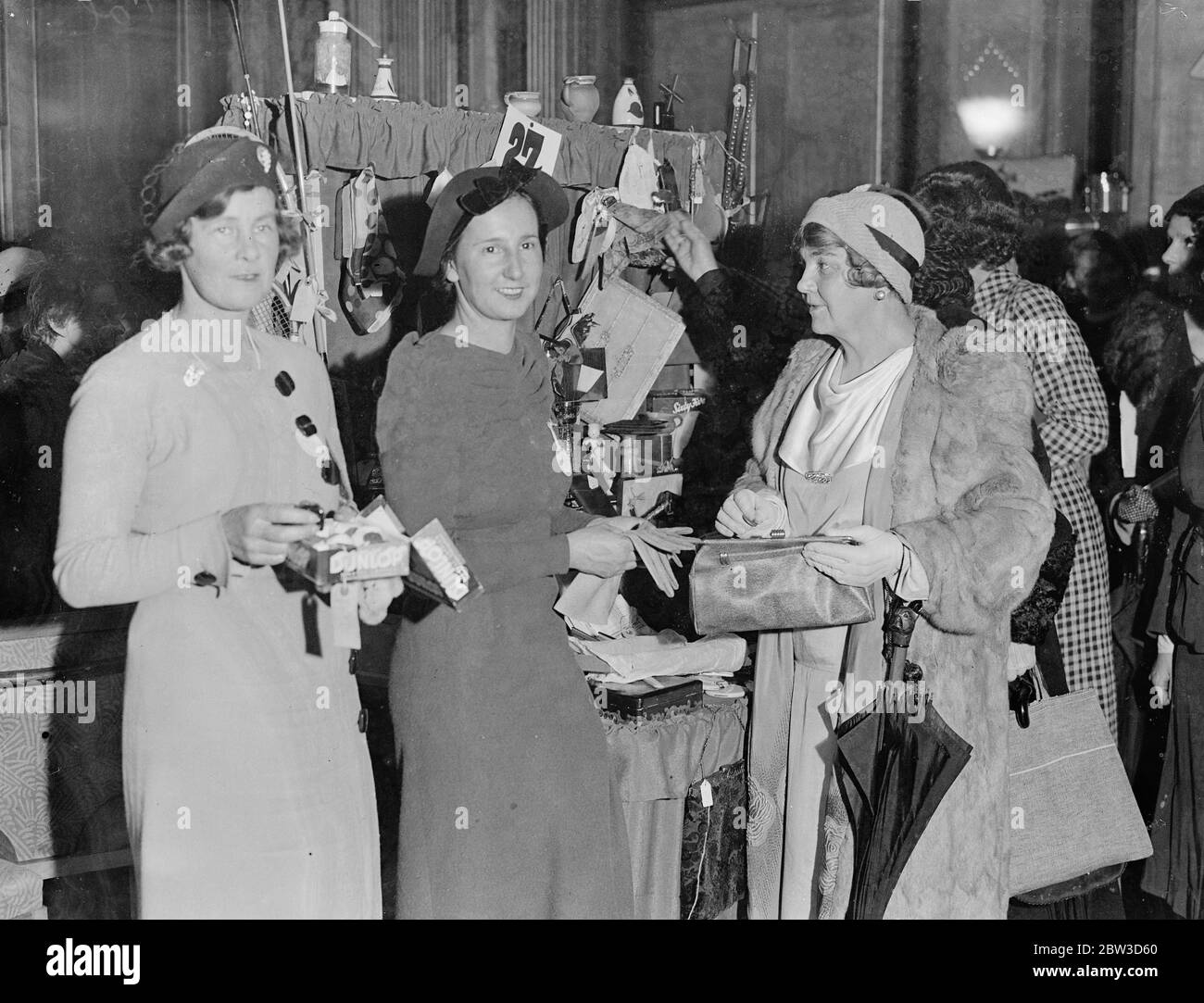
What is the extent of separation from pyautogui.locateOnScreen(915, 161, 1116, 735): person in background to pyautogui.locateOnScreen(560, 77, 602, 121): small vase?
101 cm

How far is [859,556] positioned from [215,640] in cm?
136

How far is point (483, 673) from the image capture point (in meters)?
2.75

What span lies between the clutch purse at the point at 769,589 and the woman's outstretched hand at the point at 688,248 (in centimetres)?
143

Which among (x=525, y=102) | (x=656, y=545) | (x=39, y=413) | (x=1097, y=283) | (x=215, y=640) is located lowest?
(x=215, y=640)

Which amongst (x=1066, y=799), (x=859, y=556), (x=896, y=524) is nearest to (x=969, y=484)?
(x=896, y=524)

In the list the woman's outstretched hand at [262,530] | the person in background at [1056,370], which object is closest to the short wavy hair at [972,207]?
the person in background at [1056,370]

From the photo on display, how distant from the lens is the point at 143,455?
242 cm

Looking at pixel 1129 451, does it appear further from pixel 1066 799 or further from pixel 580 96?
pixel 580 96

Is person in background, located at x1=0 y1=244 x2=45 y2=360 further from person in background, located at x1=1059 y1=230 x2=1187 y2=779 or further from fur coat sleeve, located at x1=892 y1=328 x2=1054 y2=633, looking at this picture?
person in background, located at x1=1059 y1=230 x2=1187 y2=779

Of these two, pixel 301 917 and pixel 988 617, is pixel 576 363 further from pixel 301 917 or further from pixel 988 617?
pixel 301 917

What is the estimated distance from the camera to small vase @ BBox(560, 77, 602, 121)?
3744mm

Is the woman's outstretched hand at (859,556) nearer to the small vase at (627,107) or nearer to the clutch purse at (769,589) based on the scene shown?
the clutch purse at (769,589)

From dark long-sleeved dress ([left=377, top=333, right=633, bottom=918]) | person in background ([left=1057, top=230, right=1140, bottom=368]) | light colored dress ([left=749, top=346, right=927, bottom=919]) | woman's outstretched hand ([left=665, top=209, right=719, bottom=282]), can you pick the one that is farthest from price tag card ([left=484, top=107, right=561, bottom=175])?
person in background ([left=1057, top=230, right=1140, bottom=368])
